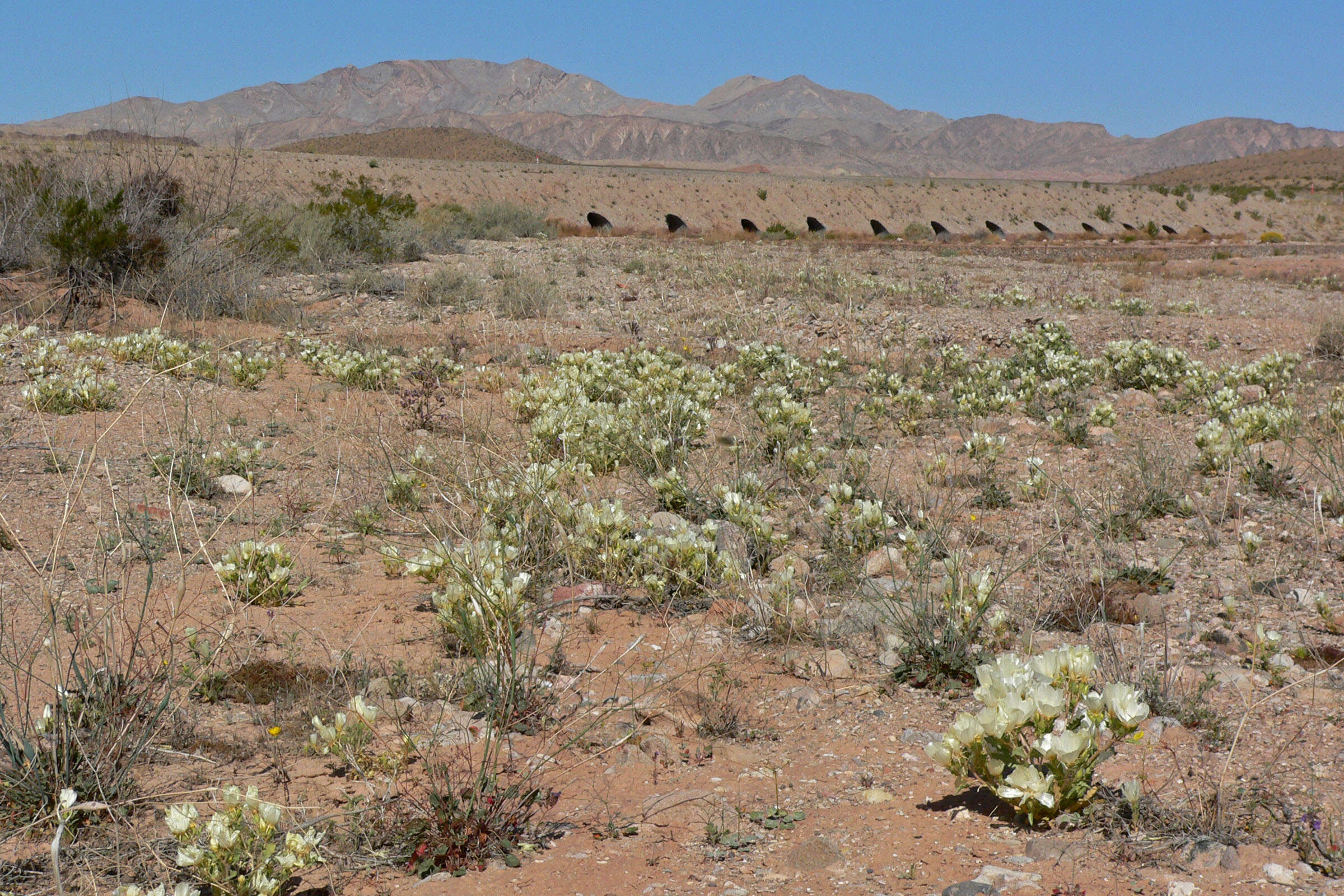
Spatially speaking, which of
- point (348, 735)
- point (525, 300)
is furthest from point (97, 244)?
point (348, 735)

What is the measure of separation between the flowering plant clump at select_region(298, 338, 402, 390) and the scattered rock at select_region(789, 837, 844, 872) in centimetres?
519

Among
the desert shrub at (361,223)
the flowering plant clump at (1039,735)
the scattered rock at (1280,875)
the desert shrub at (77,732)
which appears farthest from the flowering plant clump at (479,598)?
the desert shrub at (361,223)

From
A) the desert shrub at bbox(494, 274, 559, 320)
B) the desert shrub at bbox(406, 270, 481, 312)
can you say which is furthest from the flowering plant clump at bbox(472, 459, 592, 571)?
the desert shrub at bbox(406, 270, 481, 312)

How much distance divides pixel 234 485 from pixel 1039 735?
3942 mm

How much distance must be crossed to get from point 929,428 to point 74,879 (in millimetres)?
5270

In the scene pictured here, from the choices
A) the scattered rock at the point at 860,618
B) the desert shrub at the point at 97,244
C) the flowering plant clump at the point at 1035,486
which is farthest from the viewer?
the desert shrub at the point at 97,244

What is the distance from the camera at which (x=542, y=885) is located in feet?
6.42

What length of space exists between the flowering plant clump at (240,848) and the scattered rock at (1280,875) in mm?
1902

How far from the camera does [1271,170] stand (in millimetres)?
82188

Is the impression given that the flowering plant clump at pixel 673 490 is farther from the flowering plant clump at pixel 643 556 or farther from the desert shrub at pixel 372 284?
the desert shrub at pixel 372 284

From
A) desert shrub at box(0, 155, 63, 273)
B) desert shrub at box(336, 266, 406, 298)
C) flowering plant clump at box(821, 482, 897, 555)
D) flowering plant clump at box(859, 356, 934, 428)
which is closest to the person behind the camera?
flowering plant clump at box(821, 482, 897, 555)

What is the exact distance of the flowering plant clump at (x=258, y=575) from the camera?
3.35 m

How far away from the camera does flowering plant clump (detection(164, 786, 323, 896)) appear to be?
73.0 inches

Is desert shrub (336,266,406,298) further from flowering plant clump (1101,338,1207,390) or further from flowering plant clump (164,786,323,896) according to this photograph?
flowering plant clump (164,786,323,896)
